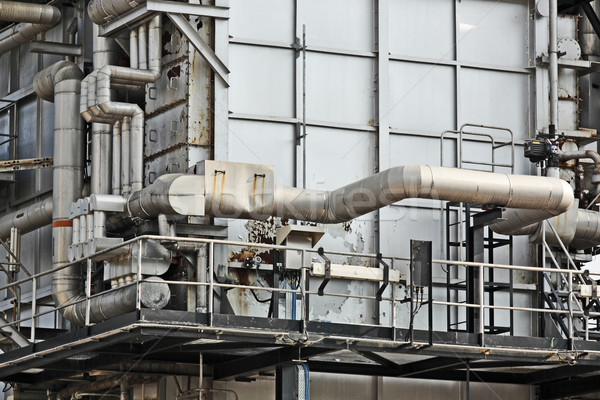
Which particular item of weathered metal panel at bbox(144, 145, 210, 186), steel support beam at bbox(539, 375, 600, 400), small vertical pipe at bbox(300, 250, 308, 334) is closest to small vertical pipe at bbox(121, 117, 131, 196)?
weathered metal panel at bbox(144, 145, 210, 186)

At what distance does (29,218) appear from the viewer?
3047 centimetres

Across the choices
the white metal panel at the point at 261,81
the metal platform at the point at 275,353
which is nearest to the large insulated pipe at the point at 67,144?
the metal platform at the point at 275,353

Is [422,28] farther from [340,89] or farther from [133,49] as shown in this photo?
[133,49]

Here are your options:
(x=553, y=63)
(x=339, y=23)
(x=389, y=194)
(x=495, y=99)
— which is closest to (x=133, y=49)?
(x=339, y=23)

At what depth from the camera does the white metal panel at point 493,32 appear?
2827 centimetres

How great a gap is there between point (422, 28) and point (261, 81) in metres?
3.88

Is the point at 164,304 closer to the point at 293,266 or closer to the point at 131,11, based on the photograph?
the point at 293,266

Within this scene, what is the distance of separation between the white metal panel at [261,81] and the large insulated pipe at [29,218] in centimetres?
591

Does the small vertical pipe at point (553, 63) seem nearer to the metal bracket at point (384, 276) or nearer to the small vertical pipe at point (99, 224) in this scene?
the metal bracket at point (384, 276)

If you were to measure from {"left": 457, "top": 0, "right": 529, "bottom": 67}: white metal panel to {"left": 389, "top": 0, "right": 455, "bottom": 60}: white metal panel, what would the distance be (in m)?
0.28

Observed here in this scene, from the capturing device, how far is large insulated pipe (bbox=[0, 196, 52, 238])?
29781 millimetres

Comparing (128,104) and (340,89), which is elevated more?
(340,89)

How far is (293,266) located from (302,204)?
53.3 inches

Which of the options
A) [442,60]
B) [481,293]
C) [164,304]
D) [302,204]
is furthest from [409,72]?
[164,304]
